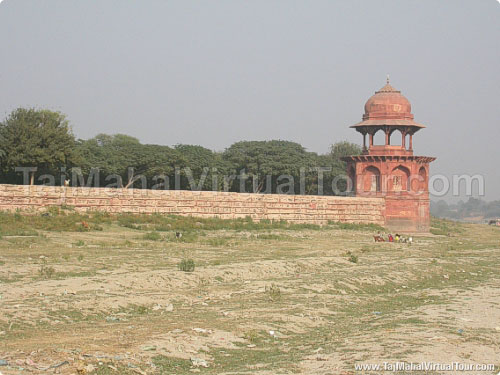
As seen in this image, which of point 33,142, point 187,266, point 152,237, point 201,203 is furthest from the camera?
point 33,142

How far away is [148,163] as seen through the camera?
5106cm

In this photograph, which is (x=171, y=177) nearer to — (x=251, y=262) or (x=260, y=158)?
(x=260, y=158)

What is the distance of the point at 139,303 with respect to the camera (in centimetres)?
1309

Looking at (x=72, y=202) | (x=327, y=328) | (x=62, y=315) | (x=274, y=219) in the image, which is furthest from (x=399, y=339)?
(x=274, y=219)

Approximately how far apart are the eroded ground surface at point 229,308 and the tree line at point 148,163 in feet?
51.8

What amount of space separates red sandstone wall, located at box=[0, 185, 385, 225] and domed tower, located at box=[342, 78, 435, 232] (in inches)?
43.0

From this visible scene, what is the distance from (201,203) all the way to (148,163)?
1965 cm

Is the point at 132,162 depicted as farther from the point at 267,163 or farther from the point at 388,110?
the point at 388,110

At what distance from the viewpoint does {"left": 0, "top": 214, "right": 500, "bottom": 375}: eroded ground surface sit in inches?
365

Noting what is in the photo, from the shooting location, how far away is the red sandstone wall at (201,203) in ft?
90.9

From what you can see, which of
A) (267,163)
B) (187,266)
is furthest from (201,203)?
(267,163)

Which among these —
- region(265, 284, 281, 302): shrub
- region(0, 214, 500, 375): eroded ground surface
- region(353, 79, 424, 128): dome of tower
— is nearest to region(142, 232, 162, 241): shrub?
region(0, 214, 500, 375): eroded ground surface

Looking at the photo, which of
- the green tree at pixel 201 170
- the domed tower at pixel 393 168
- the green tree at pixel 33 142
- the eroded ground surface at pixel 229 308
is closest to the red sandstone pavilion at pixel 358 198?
the domed tower at pixel 393 168

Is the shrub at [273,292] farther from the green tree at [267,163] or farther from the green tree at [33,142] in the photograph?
the green tree at [267,163]
